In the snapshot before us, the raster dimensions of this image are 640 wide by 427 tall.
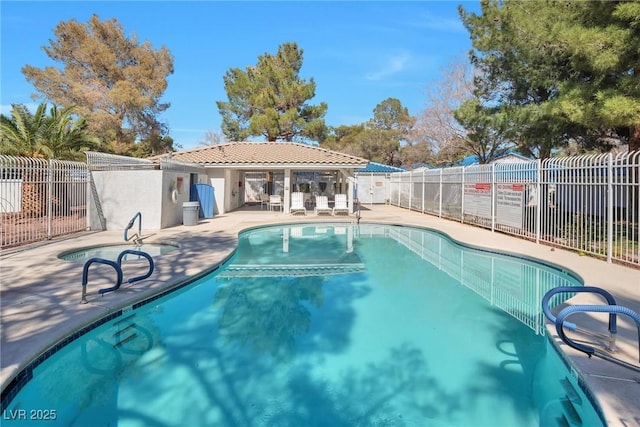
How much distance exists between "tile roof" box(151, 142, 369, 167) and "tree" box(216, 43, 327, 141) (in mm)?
5968

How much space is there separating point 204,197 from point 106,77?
17.7m

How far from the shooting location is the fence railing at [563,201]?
353 inches

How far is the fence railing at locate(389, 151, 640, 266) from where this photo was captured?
8.96 meters

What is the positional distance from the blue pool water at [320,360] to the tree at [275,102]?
22443 millimetres

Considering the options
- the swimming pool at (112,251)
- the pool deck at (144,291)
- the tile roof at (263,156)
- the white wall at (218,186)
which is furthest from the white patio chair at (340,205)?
the swimming pool at (112,251)

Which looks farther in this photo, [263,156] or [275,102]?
[275,102]

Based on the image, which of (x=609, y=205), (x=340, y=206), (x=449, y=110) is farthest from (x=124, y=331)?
(x=449, y=110)

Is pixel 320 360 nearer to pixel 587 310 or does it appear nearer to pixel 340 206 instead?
pixel 587 310

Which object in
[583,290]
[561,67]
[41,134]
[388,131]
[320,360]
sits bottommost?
[320,360]

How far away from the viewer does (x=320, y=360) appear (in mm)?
5074

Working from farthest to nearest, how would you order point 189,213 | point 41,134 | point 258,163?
point 258,163 < point 41,134 < point 189,213

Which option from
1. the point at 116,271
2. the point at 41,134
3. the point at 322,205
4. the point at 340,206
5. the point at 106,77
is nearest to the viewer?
the point at 116,271

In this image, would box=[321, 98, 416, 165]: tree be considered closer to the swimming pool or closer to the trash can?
the trash can

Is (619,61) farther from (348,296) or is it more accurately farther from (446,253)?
(348,296)
